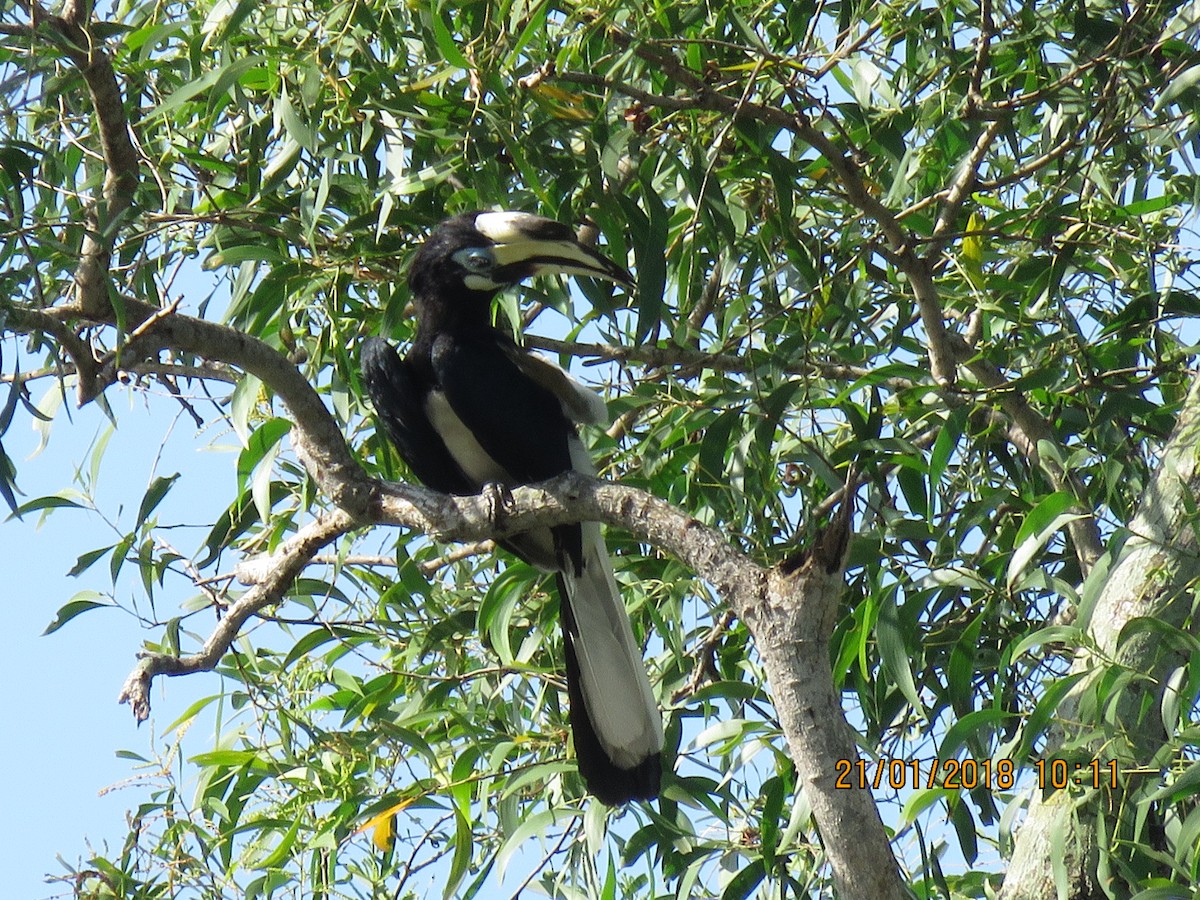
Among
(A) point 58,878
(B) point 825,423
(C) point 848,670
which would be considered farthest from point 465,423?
(A) point 58,878

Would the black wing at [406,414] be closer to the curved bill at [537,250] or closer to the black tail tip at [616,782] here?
the curved bill at [537,250]

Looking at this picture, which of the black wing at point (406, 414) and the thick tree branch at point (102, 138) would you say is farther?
the black wing at point (406, 414)

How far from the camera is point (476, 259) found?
7.88 ft

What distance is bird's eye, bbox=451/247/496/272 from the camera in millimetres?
2398

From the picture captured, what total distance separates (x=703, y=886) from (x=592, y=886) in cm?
17

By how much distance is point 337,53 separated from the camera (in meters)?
1.91

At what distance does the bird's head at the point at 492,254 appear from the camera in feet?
7.52

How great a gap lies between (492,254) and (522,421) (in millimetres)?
285

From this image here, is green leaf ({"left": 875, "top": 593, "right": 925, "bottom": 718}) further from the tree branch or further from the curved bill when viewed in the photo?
the tree branch

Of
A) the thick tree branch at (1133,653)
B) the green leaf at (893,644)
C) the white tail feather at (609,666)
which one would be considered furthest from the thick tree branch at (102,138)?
the thick tree branch at (1133,653)

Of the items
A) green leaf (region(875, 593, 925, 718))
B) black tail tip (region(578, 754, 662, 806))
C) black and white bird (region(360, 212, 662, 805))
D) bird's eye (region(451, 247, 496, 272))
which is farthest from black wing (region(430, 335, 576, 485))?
green leaf (region(875, 593, 925, 718))

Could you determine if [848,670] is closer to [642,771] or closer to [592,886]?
[642,771]
